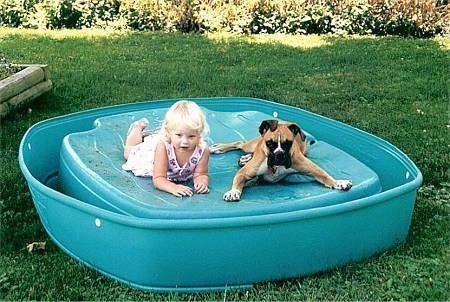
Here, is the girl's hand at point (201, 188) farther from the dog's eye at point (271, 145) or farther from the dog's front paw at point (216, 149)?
the dog's front paw at point (216, 149)

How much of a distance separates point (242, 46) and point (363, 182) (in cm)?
576

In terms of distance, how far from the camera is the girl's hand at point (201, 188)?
3.72m

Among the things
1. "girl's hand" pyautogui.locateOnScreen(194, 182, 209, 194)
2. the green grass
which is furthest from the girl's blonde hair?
the green grass

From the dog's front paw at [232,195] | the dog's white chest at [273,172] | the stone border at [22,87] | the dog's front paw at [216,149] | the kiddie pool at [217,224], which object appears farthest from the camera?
the stone border at [22,87]

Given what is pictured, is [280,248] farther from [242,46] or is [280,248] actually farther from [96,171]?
[242,46]

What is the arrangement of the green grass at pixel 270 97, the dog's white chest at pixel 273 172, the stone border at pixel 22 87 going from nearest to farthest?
1. the green grass at pixel 270 97
2. the dog's white chest at pixel 273 172
3. the stone border at pixel 22 87

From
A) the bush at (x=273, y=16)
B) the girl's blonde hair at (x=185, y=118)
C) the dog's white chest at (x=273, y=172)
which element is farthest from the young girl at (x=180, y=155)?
the bush at (x=273, y=16)

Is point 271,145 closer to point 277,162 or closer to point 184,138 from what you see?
point 277,162

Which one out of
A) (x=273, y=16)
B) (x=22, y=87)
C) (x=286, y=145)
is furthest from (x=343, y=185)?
(x=273, y=16)

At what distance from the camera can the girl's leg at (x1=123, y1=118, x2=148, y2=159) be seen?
14.5 feet

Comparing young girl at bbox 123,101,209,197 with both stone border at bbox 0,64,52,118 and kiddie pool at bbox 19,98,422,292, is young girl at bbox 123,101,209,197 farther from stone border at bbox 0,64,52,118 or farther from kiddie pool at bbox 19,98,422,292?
stone border at bbox 0,64,52,118

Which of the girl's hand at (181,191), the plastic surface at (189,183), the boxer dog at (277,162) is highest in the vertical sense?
the boxer dog at (277,162)

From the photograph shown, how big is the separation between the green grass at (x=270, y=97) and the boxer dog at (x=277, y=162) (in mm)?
505

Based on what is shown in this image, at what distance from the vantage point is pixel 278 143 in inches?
145
